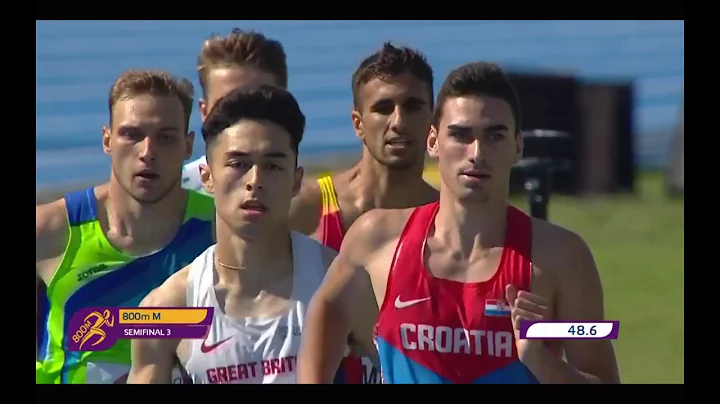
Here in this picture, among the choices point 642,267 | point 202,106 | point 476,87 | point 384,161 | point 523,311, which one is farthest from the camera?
point 642,267

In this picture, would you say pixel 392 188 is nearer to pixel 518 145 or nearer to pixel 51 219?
pixel 518 145

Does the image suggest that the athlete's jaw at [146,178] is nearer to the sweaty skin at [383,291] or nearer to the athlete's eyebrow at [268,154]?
the athlete's eyebrow at [268,154]

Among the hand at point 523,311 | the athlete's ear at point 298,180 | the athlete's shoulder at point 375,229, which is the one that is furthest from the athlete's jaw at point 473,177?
the athlete's ear at point 298,180

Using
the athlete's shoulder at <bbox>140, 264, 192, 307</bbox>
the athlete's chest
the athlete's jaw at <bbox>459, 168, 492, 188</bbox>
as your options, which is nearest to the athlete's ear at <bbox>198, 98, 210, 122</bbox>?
the athlete's shoulder at <bbox>140, 264, 192, 307</bbox>

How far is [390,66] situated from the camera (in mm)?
5406

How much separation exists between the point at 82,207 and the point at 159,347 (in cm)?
66

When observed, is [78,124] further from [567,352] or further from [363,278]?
[567,352]

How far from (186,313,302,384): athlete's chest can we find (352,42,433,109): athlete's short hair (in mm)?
945

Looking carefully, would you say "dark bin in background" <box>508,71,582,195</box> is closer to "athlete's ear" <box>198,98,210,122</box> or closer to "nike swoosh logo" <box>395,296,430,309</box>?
"nike swoosh logo" <box>395,296,430,309</box>

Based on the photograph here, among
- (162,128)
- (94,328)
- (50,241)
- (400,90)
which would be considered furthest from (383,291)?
(50,241)

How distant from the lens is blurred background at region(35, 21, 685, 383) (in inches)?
216
